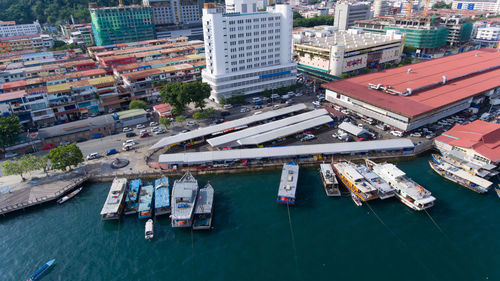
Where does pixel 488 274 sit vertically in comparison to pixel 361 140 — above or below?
below

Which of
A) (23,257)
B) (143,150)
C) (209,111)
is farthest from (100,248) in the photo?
(209,111)

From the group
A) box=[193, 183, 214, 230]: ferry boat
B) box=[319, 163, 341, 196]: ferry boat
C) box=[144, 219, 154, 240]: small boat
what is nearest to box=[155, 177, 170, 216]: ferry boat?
box=[144, 219, 154, 240]: small boat

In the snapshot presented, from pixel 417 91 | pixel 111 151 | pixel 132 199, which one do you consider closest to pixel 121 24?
pixel 111 151

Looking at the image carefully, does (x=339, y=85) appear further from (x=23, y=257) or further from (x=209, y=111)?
(x=23, y=257)

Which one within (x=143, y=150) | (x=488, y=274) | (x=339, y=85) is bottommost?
(x=488, y=274)

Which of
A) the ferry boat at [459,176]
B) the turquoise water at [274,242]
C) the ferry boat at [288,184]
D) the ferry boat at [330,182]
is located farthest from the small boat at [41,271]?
the ferry boat at [459,176]

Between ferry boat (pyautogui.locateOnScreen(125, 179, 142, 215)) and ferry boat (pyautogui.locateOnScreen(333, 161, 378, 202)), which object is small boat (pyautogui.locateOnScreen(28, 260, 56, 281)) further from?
ferry boat (pyautogui.locateOnScreen(333, 161, 378, 202))

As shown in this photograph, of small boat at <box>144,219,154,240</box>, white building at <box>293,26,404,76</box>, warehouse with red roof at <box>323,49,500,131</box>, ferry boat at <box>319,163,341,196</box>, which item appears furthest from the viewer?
white building at <box>293,26,404,76</box>

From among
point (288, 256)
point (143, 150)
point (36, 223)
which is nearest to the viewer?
point (288, 256)

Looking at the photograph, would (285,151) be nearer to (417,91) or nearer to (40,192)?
(40,192)
